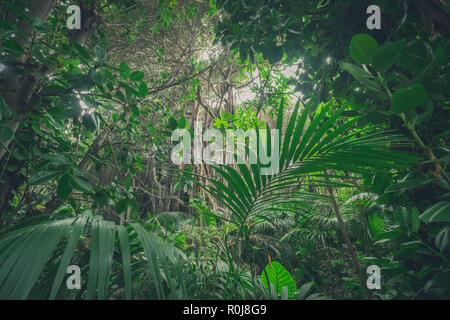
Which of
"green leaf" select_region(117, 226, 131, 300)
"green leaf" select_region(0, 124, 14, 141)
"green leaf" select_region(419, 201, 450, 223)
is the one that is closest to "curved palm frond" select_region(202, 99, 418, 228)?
"green leaf" select_region(419, 201, 450, 223)

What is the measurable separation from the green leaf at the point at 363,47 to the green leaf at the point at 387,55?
2cm

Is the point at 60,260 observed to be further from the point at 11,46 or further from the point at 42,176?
the point at 11,46

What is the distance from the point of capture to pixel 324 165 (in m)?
0.55

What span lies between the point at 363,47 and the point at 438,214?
356 mm

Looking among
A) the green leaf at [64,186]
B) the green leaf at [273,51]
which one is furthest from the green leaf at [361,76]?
the green leaf at [64,186]

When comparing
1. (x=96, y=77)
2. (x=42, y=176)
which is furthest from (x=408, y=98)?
(x=42, y=176)

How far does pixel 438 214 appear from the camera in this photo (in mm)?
382

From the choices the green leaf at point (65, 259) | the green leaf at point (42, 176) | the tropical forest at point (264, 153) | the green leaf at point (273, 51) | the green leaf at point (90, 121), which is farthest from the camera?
the green leaf at point (273, 51)

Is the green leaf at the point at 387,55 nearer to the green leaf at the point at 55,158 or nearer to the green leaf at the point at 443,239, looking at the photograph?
the green leaf at the point at 443,239

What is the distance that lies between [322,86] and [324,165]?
0.49 m

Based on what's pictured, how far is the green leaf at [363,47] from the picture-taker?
42 centimetres

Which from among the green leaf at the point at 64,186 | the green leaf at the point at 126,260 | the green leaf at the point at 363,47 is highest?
the green leaf at the point at 363,47
